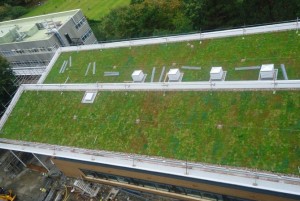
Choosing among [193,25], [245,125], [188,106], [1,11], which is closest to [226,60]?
[188,106]

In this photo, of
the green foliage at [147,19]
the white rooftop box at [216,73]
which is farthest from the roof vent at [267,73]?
the green foliage at [147,19]

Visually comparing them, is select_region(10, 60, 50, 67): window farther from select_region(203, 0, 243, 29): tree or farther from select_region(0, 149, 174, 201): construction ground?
select_region(203, 0, 243, 29): tree

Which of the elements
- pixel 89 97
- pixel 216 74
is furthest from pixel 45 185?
pixel 216 74

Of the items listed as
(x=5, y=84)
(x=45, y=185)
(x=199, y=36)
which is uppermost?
(x=199, y=36)

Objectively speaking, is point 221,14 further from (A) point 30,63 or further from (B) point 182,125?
(A) point 30,63

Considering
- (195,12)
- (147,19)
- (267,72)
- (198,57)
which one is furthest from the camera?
(147,19)

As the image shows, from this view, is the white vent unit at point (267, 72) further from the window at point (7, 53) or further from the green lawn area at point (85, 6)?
the green lawn area at point (85, 6)

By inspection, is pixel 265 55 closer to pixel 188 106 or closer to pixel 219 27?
pixel 188 106
